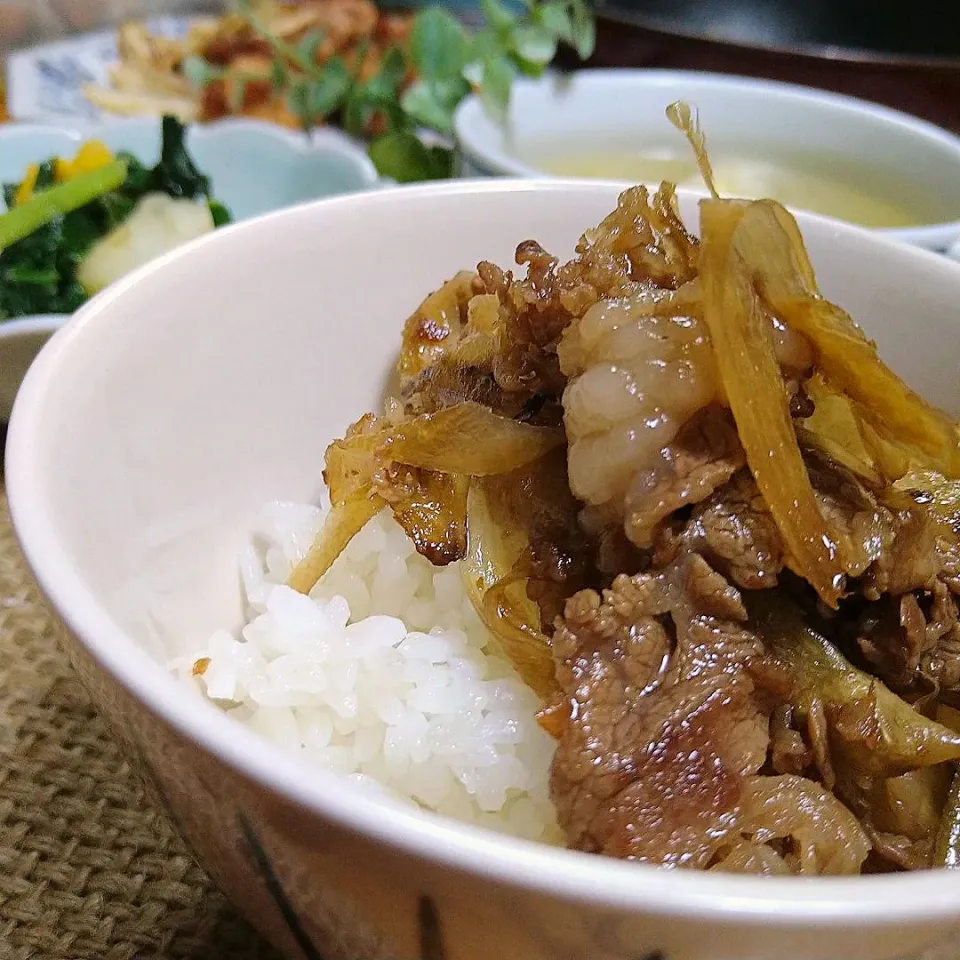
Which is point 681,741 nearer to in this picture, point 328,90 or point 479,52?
point 479,52

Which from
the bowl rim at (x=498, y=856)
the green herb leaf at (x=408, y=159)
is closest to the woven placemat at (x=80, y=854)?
the bowl rim at (x=498, y=856)

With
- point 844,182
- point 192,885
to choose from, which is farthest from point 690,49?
point 192,885

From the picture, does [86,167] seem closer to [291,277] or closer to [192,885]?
[291,277]

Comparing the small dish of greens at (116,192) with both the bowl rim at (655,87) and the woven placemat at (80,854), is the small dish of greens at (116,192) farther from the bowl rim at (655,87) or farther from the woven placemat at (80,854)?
the woven placemat at (80,854)

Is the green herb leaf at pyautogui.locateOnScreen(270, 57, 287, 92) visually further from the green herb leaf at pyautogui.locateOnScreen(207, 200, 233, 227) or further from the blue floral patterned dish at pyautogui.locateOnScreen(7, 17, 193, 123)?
the green herb leaf at pyautogui.locateOnScreen(207, 200, 233, 227)

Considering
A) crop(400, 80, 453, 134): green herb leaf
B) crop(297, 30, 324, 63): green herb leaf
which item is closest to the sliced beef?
crop(400, 80, 453, 134): green herb leaf
